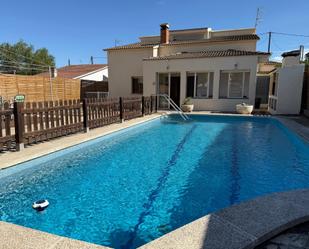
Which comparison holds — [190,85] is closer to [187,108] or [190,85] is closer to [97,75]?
[187,108]

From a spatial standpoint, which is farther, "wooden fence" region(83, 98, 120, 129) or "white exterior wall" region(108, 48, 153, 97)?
"white exterior wall" region(108, 48, 153, 97)

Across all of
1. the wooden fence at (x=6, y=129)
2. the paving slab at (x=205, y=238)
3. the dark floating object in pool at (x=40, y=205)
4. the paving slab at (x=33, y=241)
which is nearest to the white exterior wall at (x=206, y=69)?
the wooden fence at (x=6, y=129)

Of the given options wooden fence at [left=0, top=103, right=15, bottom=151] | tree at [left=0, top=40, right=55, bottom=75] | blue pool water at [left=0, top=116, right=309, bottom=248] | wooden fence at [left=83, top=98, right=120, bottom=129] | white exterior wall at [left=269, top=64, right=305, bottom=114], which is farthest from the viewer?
tree at [left=0, top=40, right=55, bottom=75]

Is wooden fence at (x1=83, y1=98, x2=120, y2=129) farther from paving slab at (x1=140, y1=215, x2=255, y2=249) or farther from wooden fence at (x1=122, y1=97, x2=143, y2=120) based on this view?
paving slab at (x1=140, y1=215, x2=255, y2=249)

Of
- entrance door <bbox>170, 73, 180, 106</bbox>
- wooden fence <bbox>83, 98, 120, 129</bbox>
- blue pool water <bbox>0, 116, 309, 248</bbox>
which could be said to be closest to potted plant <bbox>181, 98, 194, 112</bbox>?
entrance door <bbox>170, 73, 180, 106</bbox>

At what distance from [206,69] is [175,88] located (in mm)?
2860

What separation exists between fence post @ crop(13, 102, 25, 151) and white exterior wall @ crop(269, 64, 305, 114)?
46.1ft

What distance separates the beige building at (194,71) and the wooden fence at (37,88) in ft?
11.6

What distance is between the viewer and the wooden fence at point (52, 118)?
6.36m

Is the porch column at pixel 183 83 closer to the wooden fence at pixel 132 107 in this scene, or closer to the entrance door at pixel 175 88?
the entrance door at pixel 175 88

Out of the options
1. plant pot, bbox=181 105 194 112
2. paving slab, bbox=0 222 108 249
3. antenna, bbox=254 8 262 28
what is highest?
antenna, bbox=254 8 262 28

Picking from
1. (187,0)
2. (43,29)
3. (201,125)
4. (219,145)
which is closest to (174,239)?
(219,145)

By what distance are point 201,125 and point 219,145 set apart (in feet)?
14.1

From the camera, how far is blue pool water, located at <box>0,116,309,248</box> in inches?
145
